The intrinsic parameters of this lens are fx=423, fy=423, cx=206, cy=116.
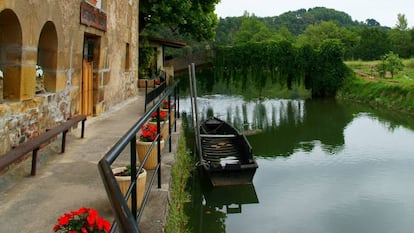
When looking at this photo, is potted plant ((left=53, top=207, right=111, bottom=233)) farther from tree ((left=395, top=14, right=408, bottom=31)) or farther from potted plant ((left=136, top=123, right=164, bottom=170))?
tree ((left=395, top=14, right=408, bottom=31))

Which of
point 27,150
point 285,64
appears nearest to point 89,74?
point 27,150

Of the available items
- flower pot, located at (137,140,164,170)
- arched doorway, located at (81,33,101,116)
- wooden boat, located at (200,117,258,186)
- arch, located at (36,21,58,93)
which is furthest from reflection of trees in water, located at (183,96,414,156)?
flower pot, located at (137,140,164,170)

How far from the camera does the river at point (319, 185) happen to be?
25.5 ft

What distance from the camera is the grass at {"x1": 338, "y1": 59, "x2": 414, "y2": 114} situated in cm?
2341

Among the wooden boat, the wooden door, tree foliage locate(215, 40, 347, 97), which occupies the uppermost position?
tree foliage locate(215, 40, 347, 97)

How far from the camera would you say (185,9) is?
63.5 ft

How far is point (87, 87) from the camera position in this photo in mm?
9742

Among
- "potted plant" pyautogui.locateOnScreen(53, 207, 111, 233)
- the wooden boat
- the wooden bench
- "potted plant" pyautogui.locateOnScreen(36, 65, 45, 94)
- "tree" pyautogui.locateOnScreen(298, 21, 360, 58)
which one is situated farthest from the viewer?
"tree" pyautogui.locateOnScreen(298, 21, 360, 58)

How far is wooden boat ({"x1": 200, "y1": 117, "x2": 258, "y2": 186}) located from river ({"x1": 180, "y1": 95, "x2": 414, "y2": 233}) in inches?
21.8

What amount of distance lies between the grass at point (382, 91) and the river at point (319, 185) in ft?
16.4

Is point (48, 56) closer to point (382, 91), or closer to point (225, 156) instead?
point (225, 156)

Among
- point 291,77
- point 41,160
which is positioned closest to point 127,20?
point 41,160

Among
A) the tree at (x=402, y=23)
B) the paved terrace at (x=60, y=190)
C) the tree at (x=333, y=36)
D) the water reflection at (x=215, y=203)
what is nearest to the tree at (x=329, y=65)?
the water reflection at (x=215, y=203)

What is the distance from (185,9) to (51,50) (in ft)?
43.2
